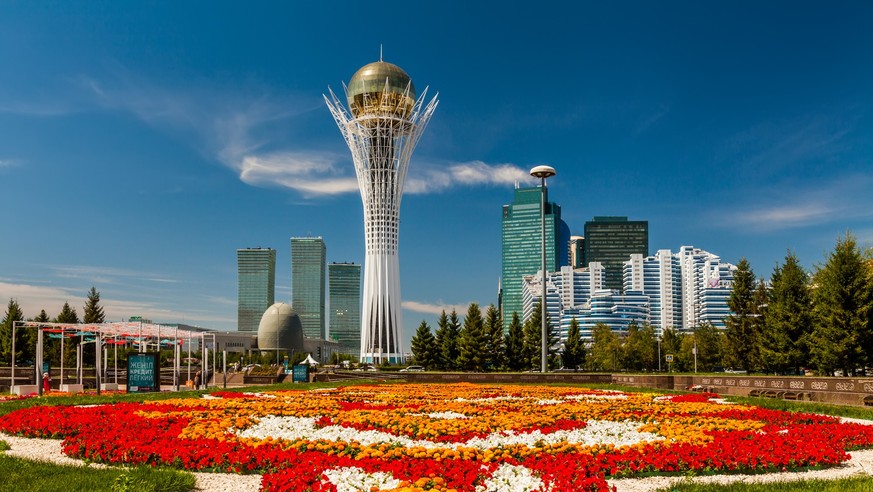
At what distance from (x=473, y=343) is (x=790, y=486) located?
2134 inches

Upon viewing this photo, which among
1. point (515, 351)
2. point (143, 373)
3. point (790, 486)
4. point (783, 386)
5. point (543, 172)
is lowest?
point (515, 351)

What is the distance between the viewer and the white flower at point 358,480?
835 centimetres

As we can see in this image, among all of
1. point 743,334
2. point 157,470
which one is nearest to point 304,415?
point 157,470

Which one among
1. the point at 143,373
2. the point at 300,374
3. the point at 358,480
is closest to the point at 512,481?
the point at 358,480

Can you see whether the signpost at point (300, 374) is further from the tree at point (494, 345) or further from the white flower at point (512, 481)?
the white flower at point (512, 481)

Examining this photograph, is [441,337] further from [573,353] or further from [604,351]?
[604,351]

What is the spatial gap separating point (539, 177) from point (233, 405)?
2648 cm

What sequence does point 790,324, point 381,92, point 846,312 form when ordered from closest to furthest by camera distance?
point 846,312 < point 790,324 < point 381,92

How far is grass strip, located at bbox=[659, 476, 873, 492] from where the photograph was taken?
339 inches

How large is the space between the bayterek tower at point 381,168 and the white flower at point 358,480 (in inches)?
3119

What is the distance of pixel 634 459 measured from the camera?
10.5 metres

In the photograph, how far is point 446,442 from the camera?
12.8 meters

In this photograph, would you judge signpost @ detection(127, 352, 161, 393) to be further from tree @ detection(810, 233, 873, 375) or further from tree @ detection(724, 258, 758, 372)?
tree @ detection(724, 258, 758, 372)

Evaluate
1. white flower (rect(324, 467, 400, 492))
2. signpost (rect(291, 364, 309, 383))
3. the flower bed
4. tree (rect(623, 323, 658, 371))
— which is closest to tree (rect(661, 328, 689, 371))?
tree (rect(623, 323, 658, 371))
